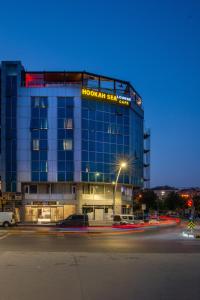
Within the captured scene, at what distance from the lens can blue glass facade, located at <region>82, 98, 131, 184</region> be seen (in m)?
84.9

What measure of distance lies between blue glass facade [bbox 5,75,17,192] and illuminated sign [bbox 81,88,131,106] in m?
11.7

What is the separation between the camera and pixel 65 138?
8425 cm

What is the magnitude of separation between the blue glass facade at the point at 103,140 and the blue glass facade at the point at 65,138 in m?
2.02

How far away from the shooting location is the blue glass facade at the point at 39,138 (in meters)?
83.8

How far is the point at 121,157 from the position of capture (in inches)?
3524

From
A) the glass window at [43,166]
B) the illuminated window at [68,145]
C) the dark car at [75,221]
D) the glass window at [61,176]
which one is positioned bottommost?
the dark car at [75,221]

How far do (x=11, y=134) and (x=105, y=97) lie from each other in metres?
17.2

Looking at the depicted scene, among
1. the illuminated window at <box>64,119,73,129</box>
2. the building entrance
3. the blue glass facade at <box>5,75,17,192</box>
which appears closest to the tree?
the building entrance

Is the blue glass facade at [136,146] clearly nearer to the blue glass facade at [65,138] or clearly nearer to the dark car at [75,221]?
the blue glass facade at [65,138]

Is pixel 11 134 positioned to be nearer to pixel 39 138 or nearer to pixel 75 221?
pixel 39 138

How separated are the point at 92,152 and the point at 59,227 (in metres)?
30.9

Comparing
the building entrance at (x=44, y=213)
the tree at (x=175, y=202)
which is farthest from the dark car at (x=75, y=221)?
the tree at (x=175, y=202)

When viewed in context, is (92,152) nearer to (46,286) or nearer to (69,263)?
(69,263)

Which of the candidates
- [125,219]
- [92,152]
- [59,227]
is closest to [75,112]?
[92,152]
